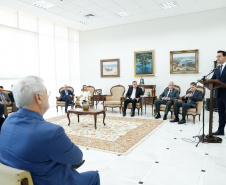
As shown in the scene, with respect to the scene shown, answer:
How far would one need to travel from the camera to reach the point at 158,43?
31.0ft

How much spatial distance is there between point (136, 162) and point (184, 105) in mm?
3457

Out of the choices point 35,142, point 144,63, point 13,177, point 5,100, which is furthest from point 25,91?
point 144,63

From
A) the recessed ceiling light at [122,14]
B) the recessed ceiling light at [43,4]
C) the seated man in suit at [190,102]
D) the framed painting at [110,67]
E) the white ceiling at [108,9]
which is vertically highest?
the recessed ceiling light at [122,14]

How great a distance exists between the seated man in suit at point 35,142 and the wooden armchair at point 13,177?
0.12m

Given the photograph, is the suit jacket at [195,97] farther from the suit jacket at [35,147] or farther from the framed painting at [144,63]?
the suit jacket at [35,147]

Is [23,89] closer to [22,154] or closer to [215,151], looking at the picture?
[22,154]

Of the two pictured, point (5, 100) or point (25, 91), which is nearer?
point (25, 91)

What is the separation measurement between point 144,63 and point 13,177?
360 inches

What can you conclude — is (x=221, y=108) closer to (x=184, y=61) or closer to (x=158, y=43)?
(x=184, y=61)

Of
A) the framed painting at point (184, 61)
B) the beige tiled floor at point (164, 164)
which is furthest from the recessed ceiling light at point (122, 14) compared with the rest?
the beige tiled floor at point (164, 164)

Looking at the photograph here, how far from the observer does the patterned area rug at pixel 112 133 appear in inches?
166

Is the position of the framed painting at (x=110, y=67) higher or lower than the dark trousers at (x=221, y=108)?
higher

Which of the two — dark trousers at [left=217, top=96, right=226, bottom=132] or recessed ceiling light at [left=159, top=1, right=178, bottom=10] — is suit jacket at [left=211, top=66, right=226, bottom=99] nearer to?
dark trousers at [left=217, top=96, right=226, bottom=132]

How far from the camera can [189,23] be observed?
880cm
